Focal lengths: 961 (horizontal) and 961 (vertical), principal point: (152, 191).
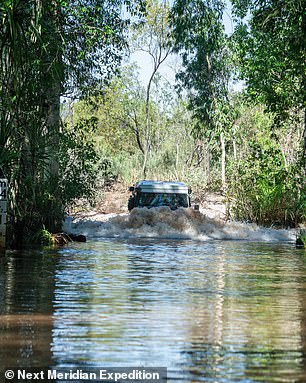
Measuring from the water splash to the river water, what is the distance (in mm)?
9819

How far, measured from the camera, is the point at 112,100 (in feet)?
242

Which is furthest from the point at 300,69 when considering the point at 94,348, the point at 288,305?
the point at 94,348

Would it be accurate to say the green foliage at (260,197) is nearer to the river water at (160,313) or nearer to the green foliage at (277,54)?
the green foliage at (277,54)

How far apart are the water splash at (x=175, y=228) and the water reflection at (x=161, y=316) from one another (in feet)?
39.5

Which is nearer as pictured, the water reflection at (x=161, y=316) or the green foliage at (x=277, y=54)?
the water reflection at (x=161, y=316)

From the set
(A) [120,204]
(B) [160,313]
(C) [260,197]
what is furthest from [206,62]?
(B) [160,313]

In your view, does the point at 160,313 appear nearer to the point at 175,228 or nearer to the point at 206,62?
the point at 175,228

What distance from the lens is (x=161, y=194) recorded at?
104ft

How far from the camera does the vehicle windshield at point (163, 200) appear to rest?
3178 centimetres

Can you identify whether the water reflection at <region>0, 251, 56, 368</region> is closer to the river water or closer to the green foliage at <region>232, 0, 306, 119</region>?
the river water

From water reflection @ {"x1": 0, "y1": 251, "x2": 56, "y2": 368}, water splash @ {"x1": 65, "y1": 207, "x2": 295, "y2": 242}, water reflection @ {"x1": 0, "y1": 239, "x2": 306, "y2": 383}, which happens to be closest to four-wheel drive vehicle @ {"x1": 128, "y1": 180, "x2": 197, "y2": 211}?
water splash @ {"x1": 65, "y1": 207, "x2": 295, "y2": 242}

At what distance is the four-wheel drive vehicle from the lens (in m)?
31.7

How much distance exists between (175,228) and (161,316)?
832 inches

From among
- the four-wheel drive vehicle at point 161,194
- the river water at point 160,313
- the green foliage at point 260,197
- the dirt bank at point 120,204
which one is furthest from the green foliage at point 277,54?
the dirt bank at point 120,204
